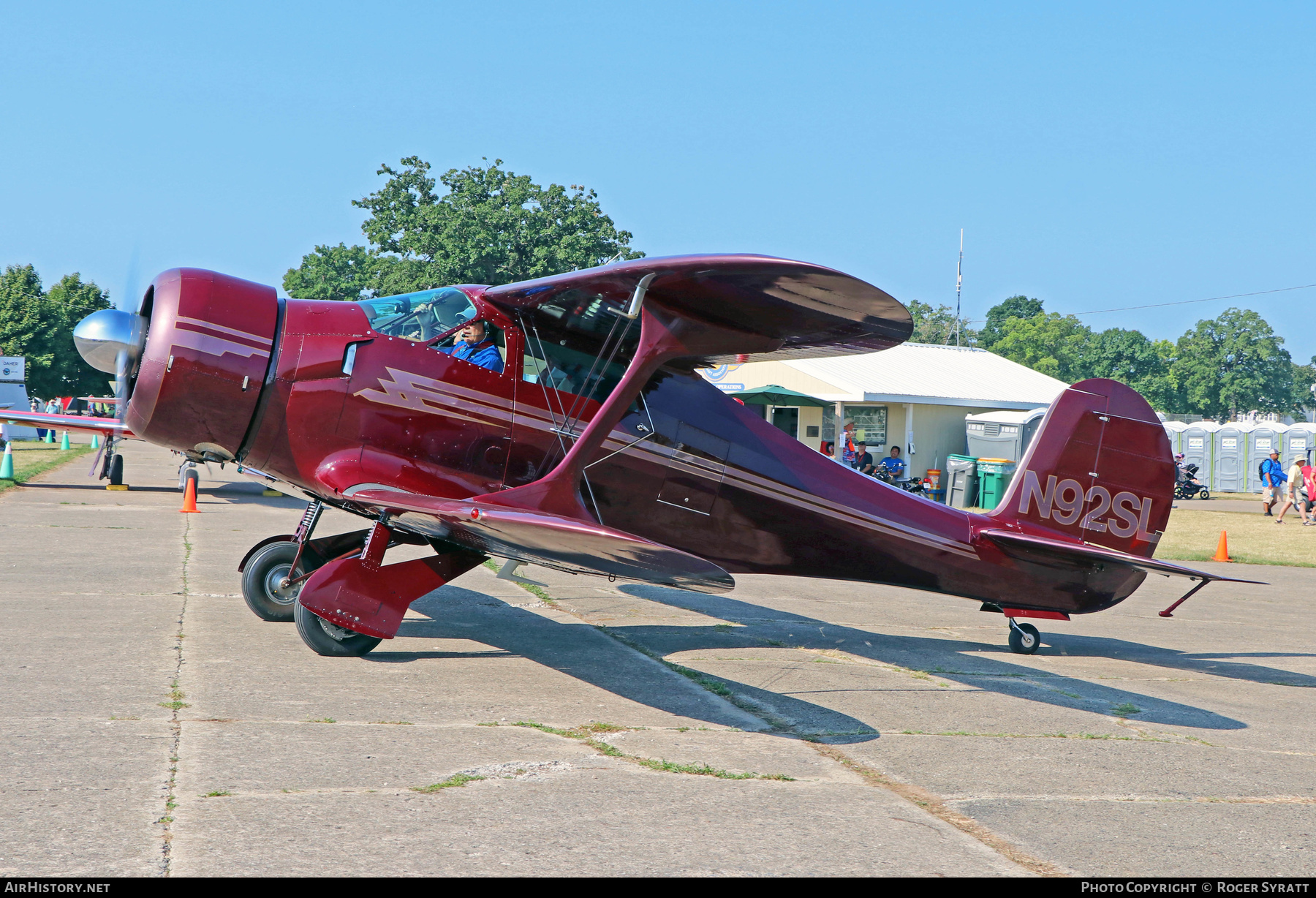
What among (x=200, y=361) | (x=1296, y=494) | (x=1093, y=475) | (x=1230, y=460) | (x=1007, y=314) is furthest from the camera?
(x=1007, y=314)

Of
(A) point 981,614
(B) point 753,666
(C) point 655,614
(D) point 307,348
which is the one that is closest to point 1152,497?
(A) point 981,614

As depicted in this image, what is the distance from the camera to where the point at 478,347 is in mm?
6848

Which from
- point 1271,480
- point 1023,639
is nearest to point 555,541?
point 1023,639

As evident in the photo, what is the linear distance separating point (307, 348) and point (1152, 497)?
259 inches

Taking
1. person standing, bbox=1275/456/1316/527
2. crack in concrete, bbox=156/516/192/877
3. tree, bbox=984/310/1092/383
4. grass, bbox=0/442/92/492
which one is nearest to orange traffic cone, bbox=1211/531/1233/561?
person standing, bbox=1275/456/1316/527

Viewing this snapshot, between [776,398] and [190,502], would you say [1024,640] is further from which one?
[776,398]

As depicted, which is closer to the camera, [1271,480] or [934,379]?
[1271,480]

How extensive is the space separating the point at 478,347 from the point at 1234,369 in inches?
4150

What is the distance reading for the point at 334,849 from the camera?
356cm

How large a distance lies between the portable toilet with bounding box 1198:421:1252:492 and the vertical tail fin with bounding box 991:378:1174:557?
35390 millimetres

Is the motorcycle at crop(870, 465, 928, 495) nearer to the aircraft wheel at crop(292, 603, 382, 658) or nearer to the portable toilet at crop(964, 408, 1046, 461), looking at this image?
the portable toilet at crop(964, 408, 1046, 461)

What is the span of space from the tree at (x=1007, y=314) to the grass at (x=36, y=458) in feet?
394

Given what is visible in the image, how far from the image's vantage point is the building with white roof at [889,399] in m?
30.5

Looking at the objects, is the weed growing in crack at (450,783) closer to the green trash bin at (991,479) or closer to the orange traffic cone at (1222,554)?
the orange traffic cone at (1222,554)
